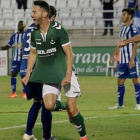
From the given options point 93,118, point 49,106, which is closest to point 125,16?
point 93,118

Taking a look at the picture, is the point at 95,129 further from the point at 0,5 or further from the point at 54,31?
the point at 0,5

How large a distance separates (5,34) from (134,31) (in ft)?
58.2

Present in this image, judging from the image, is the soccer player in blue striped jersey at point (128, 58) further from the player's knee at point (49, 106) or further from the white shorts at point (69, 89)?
the player's knee at point (49, 106)

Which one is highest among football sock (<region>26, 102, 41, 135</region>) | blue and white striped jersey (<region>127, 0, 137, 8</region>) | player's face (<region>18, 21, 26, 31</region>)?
blue and white striped jersey (<region>127, 0, 137, 8</region>)

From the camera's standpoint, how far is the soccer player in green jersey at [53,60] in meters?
9.22

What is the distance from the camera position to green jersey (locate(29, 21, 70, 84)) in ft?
30.3

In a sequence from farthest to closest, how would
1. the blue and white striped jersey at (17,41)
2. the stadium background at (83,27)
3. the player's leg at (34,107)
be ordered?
the stadium background at (83,27)
the blue and white striped jersey at (17,41)
the player's leg at (34,107)

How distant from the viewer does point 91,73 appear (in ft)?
96.6

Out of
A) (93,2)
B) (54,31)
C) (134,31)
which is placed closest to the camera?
(54,31)

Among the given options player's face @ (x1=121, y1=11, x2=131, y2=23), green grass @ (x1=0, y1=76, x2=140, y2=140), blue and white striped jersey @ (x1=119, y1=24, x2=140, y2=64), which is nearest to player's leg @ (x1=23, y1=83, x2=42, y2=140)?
green grass @ (x1=0, y1=76, x2=140, y2=140)

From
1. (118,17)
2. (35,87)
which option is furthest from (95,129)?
(118,17)

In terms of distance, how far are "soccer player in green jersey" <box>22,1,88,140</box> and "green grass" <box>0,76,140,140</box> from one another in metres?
1.08

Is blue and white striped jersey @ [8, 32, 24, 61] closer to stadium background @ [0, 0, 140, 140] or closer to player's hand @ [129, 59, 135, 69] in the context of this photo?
stadium background @ [0, 0, 140, 140]

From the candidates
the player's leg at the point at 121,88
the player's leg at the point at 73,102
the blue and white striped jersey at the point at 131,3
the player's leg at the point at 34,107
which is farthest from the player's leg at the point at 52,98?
the blue and white striped jersey at the point at 131,3
